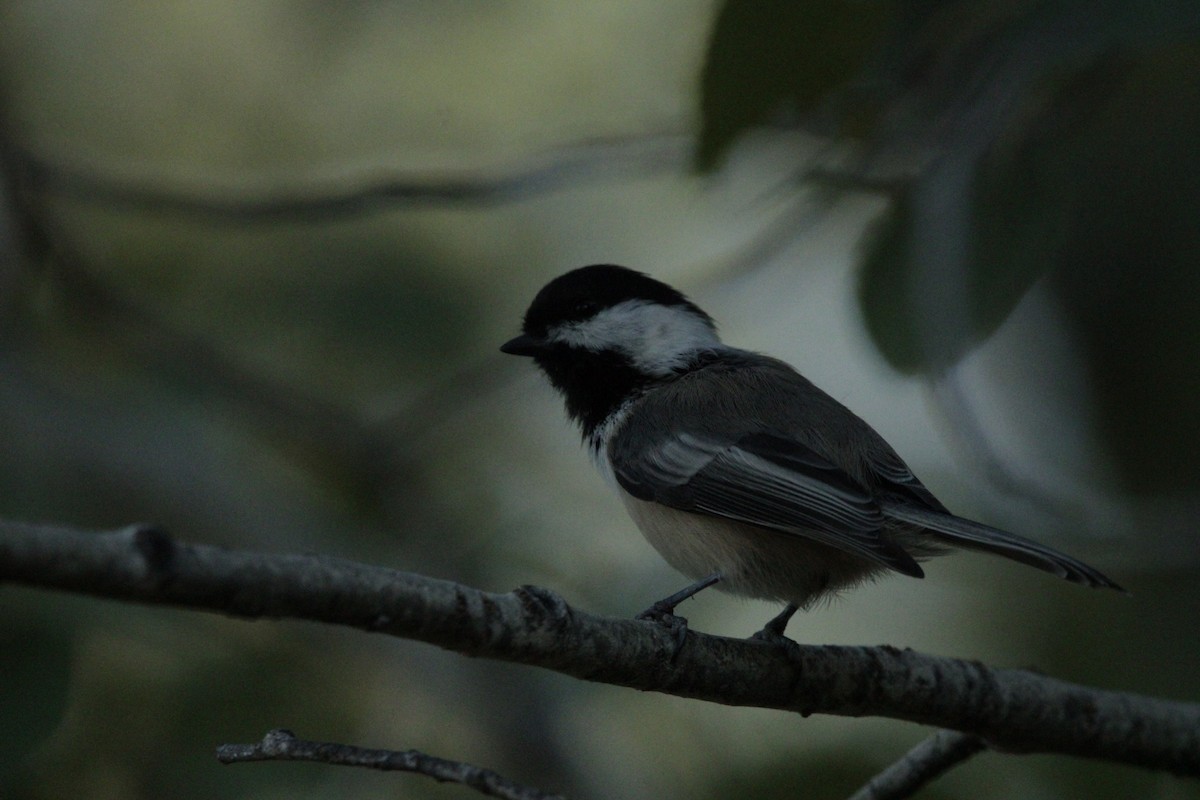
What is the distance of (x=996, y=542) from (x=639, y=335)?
838 millimetres

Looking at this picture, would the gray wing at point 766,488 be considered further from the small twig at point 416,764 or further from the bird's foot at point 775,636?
the small twig at point 416,764

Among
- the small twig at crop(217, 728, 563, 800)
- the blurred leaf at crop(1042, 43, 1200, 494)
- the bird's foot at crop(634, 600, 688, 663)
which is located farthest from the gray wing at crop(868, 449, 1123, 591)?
the blurred leaf at crop(1042, 43, 1200, 494)

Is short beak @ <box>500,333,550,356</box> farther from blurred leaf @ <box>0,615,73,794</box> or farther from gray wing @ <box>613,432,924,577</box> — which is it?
blurred leaf @ <box>0,615,73,794</box>

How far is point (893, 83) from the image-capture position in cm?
177

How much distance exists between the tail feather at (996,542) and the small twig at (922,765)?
25cm

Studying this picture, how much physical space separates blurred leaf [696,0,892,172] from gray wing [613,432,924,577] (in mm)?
442

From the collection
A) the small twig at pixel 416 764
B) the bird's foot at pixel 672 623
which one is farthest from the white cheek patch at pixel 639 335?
the small twig at pixel 416 764

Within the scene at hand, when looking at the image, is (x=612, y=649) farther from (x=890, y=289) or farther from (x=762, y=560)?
(x=890, y=289)

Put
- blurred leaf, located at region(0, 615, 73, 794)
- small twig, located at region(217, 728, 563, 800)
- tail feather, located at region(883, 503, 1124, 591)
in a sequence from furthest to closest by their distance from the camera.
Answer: blurred leaf, located at region(0, 615, 73, 794) → tail feather, located at region(883, 503, 1124, 591) → small twig, located at region(217, 728, 563, 800)

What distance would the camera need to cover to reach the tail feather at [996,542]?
1396mm

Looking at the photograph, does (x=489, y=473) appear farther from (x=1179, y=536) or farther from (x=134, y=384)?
(x=1179, y=536)

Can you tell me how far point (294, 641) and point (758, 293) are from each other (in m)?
1.22

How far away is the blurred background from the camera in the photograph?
1650mm

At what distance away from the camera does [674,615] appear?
1419 millimetres
